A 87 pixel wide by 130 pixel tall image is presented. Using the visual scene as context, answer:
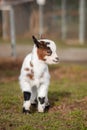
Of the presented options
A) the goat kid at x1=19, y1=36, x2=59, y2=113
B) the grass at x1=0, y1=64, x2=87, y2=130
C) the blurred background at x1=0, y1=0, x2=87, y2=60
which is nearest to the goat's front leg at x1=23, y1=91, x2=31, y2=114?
the goat kid at x1=19, y1=36, x2=59, y2=113

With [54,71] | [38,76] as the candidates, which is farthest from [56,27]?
[38,76]

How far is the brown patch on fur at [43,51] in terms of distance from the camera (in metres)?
7.81

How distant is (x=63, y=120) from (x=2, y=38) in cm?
2543

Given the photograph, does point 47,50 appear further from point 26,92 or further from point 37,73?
point 26,92

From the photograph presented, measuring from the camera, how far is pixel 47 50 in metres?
7.81

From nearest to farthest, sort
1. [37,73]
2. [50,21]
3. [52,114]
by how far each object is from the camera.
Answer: [37,73]
[52,114]
[50,21]

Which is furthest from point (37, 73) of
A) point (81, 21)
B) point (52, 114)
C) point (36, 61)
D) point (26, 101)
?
point (81, 21)

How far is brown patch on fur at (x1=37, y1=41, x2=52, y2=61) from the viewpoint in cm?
781

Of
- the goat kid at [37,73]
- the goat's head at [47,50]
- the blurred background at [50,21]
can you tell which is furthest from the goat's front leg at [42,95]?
the blurred background at [50,21]

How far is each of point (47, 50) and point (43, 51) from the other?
8 cm

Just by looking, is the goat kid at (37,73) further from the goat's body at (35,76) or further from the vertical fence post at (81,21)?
the vertical fence post at (81,21)

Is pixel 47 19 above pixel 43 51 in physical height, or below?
below

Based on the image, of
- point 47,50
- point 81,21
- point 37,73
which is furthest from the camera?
point 81,21

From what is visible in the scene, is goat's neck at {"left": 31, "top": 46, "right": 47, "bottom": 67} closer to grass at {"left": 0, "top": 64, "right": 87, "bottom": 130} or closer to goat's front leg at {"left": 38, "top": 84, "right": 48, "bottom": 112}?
goat's front leg at {"left": 38, "top": 84, "right": 48, "bottom": 112}
